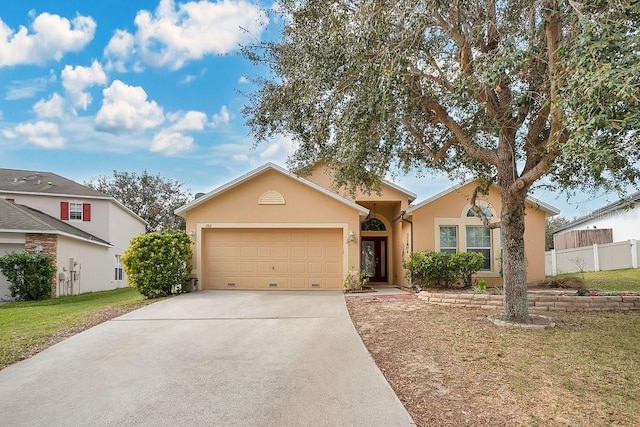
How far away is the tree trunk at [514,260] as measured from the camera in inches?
336

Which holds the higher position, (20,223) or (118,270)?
(20,223)

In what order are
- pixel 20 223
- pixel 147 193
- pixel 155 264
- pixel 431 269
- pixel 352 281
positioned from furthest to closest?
pixel 147 193, pixel 20 223, pixel 352 281, pixel 431 269, pixel 155 264

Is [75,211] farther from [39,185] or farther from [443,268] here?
[443,268]

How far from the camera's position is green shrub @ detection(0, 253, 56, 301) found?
15961 millimetres

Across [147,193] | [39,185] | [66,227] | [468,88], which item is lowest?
[66,227]

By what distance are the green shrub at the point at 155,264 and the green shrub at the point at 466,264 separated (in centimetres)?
911

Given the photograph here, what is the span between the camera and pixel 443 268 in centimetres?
1467

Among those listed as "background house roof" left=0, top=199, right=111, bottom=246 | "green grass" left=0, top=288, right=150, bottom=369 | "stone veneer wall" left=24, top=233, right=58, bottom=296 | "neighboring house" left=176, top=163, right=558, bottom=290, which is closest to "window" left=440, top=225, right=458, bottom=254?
"neighboring house" left=176, top=163, right=558, bottom=290

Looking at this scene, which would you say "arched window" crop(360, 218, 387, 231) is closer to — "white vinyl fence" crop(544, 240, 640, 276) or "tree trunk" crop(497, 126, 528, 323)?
"white vinyl fence" crop(544, 240, 640, 276)

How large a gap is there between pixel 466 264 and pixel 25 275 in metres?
15.9

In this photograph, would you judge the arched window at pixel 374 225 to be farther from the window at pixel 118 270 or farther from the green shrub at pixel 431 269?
the window at pixel 118 270

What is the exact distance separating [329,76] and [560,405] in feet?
20.9

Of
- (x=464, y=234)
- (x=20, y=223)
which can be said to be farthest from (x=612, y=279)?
(x=20, y=223)

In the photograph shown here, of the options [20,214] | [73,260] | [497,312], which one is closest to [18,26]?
[20,214]
